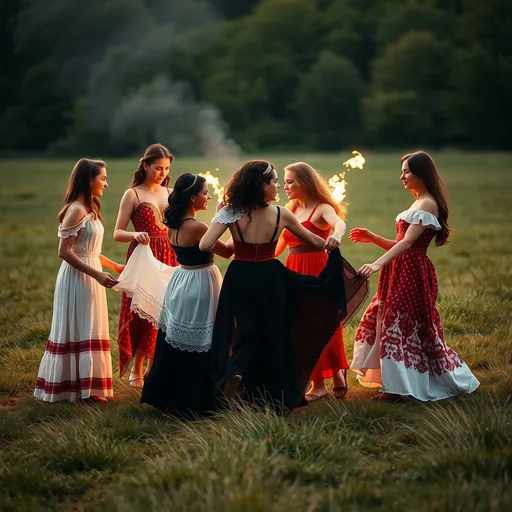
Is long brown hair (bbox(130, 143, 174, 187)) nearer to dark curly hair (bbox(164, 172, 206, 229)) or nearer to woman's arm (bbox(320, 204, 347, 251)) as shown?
dark curly hair (bbox(164, 172, 206, 229))

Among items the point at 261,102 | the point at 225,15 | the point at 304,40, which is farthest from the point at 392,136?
the point at 225,15

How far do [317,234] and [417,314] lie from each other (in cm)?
95

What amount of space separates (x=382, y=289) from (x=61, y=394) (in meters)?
2.56

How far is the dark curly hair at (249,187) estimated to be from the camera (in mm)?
5699

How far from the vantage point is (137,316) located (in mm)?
6914

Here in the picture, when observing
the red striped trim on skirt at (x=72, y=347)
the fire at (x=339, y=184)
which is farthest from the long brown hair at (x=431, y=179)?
the red striped trim on skirt at (x=72, y=347)

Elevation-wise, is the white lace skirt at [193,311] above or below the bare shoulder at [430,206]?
below

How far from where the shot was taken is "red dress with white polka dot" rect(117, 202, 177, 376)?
6.76 metres

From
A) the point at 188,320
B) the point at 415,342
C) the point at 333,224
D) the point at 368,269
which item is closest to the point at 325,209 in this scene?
the point at 333,224

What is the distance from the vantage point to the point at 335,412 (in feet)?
18.5

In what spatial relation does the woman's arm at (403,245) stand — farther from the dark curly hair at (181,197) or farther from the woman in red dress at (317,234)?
the dark curly hair at (181,197)

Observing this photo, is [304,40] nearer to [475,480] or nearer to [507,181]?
[507,181]

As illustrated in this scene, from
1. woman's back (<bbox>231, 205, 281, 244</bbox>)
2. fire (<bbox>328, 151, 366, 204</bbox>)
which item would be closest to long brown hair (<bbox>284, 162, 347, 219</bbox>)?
fire (<bbox>328, 151, 366, 204</bbox>)

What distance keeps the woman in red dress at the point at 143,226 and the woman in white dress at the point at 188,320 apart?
815 mm
